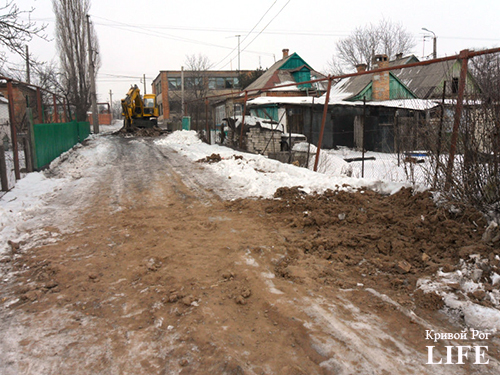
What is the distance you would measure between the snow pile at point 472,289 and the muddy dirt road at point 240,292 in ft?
0.39

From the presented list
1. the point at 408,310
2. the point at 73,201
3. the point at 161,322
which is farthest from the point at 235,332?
the point at 73,201

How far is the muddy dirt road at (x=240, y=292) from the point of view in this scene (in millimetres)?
2582

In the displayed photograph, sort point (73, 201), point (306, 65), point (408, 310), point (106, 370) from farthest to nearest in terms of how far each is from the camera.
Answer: point (306, 65) → point (73, 201) → point (408, 310) → point (106, 370)

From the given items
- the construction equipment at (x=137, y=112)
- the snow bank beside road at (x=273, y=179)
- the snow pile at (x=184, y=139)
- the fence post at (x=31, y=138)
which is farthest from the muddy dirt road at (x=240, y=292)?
the construction equipment at (x=137, y=112)

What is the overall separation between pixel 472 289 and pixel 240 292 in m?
2.12

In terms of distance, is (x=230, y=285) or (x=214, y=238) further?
(x=214, y=238)

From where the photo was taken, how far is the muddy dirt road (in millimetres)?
2582

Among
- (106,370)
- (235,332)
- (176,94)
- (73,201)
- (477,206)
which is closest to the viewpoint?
(106,370)

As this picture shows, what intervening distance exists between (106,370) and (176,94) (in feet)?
191

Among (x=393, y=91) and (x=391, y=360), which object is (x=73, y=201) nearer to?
(x=391, y=360)

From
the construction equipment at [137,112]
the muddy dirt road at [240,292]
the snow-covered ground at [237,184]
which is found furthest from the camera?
the construction equipment at [137,112]

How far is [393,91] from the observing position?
25.8 meters

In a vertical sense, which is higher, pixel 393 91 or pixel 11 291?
pixel 393 91

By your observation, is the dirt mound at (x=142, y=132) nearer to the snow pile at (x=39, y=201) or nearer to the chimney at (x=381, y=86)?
the snow pile at (x=39, y=201)
